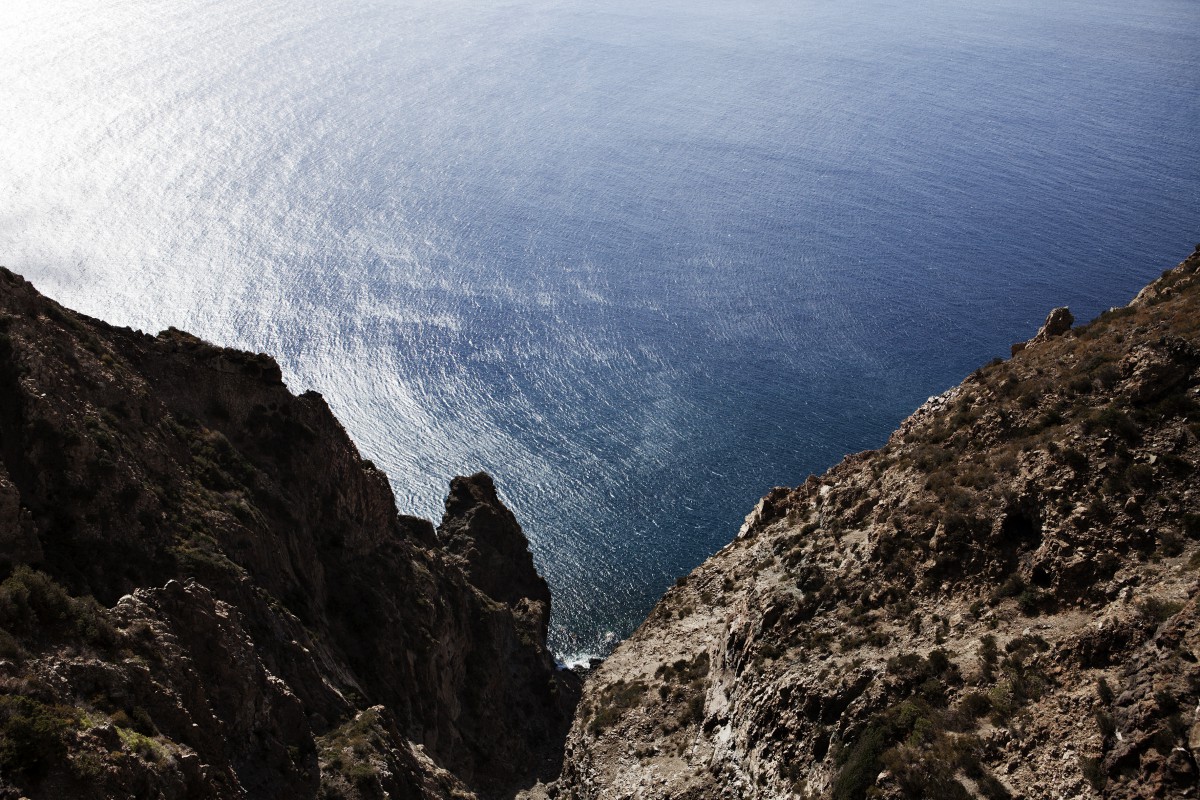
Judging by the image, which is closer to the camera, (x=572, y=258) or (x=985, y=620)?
(x=985, y=620)

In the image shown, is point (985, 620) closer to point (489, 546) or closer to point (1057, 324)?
point (1057, 324)

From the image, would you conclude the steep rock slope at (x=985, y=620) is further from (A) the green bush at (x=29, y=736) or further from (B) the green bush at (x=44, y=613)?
(B) the green bush at (x=44, y=613)

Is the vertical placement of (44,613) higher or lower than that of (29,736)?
higher

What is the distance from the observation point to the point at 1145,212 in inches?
6353

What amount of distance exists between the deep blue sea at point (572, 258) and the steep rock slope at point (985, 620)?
118 ft

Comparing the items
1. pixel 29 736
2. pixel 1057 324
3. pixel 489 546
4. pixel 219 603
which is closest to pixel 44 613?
pixel 29 736

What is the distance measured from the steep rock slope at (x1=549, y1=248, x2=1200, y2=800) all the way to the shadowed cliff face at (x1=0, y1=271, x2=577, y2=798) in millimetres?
10451

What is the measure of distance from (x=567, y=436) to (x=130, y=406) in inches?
2681

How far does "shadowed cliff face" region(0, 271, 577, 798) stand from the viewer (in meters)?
24.4

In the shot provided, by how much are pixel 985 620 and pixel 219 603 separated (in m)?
26.3

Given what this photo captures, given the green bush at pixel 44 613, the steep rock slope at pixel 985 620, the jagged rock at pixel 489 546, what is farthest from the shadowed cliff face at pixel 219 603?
the steep rock slope at pixel 985 620

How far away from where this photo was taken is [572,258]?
144875 mm

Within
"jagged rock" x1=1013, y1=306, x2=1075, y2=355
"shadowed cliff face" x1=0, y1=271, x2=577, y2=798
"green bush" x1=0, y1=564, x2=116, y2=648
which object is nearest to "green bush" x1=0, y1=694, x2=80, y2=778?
"shadowed cliff face" x1=0, y1=271, x2=577, y2=798

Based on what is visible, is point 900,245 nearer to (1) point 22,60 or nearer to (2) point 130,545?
(2) point 130,545
